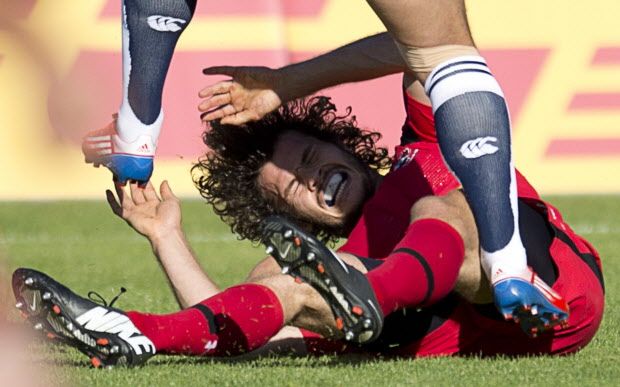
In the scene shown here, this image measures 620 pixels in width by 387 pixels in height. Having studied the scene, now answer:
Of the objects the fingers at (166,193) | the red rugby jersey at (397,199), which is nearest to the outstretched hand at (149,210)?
the fingers at (166,193)

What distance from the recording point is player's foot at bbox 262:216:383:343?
274 centimetres

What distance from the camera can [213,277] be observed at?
582 centimetres

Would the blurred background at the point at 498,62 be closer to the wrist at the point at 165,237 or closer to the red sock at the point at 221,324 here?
the wrist at the point at 165,237

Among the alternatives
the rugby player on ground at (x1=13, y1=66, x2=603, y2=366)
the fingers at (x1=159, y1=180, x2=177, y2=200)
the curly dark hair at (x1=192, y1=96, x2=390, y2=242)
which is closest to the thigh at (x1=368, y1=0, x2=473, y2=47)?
the rugby player on ground at (x1=13, y1=66, x2=603, y2=366)

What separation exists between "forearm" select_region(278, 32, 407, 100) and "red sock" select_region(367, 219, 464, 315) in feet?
2.47

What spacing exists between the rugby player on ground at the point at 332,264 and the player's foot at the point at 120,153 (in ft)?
0.39

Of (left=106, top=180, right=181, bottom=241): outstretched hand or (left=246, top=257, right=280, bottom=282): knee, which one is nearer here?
(left=246, top=257, right=280, bottom=282): knee

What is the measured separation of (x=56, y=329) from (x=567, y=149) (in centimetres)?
713

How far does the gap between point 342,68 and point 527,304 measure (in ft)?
3.53

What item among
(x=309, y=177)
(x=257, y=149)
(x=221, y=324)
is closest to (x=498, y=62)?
(x=257, y=149)

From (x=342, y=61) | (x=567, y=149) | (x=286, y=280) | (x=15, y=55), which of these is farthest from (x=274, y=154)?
(x=567, y=149)

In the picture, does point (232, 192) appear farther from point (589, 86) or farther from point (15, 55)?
point (589, 86)

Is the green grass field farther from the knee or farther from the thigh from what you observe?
the thigh

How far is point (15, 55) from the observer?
2.31 meters
